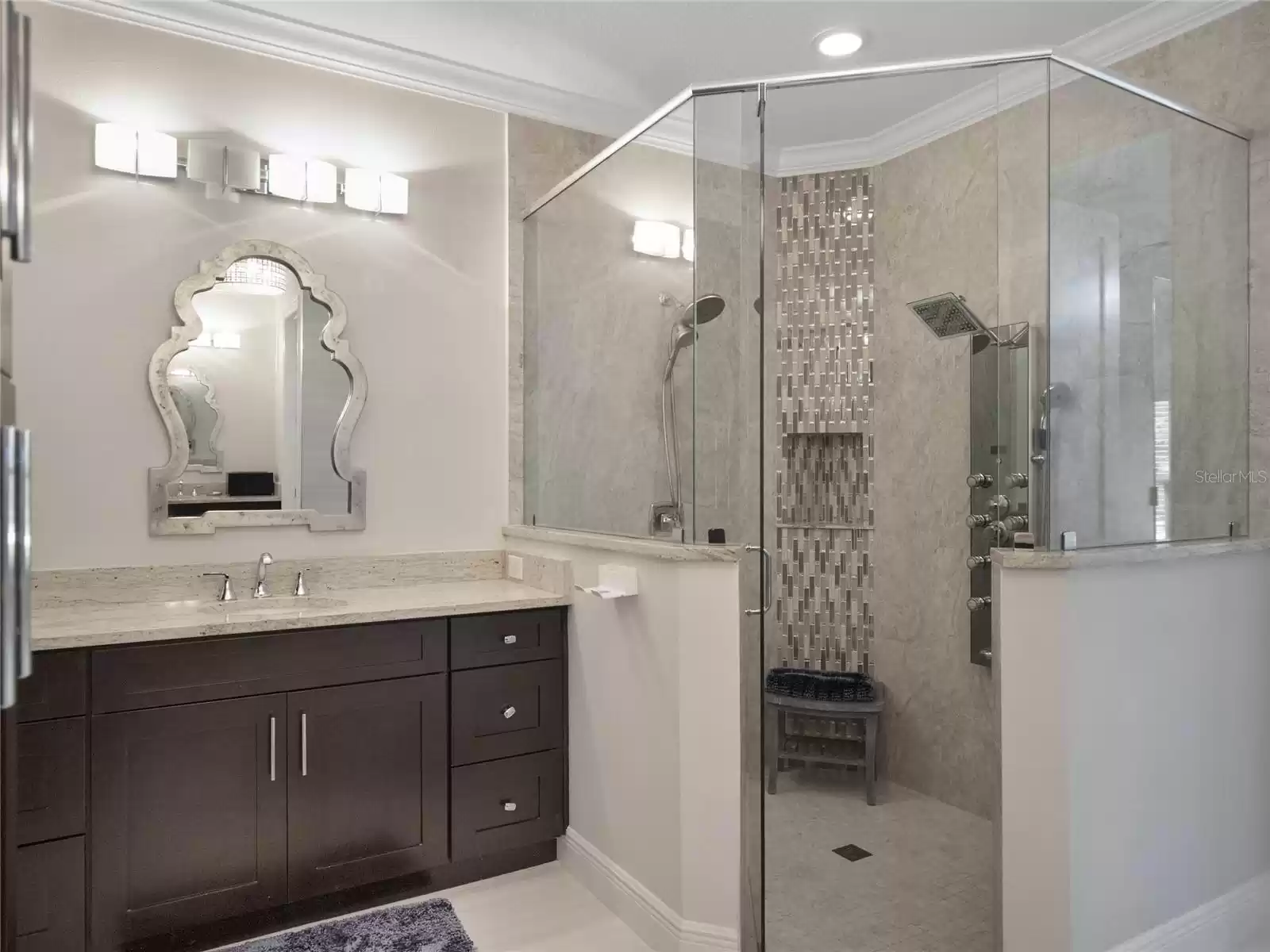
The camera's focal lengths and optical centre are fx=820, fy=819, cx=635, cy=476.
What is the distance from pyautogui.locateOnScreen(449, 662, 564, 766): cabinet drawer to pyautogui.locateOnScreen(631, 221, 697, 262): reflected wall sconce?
1335mm

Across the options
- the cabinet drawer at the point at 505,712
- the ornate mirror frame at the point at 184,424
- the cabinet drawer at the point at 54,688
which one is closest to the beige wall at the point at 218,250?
the ornate mirror frame at the point at 184,424

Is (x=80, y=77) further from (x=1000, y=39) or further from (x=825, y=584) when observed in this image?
(x=1000, y=39)

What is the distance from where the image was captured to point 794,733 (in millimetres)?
2188

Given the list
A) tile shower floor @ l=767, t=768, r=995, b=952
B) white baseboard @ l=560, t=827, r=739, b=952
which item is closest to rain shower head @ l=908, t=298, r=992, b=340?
tile shower floor @ l=767, t=768, r=995, b=952

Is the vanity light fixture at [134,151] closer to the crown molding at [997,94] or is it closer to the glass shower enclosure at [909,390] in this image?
the glass shower enclosure at [909,390]

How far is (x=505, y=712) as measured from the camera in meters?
2.57

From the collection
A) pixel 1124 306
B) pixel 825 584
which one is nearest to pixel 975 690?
pixel 825 584

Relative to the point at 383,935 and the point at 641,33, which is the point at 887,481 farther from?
the point at 383,935

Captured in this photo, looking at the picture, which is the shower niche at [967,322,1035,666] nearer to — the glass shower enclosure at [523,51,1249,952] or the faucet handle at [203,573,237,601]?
the glass shower enclosure at [523,51,1249,952]

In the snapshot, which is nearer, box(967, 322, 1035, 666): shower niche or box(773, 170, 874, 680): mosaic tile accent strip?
box(967, 322, 1035, 666): shower niche

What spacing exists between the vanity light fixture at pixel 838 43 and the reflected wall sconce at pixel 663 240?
99 centimetres

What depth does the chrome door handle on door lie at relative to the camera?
202 centimetres

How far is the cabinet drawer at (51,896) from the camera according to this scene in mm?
1924

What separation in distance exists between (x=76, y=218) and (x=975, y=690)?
2.87m
